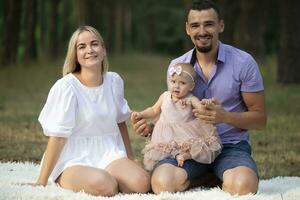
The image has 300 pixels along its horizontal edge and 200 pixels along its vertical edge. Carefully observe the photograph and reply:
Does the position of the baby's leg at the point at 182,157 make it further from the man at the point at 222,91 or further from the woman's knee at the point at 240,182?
the woman's knee at the point at 240,182

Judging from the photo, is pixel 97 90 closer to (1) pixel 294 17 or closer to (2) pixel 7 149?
(2) pixel 7 149

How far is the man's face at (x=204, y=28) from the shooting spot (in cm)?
518

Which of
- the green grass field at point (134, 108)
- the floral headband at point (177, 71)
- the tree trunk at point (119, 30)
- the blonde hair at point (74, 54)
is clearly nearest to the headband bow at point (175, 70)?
the floral headband at point (177, 71)

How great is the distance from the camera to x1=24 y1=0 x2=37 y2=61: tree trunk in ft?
79.3

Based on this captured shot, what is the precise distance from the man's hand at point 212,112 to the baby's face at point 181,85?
264mm

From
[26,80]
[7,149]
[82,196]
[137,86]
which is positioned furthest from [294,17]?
[82,196]

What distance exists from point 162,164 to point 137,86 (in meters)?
13.1

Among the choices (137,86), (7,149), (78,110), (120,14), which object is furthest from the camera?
(120,14)

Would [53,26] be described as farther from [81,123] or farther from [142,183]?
[142,183]

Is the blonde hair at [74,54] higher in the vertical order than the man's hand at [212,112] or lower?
higher

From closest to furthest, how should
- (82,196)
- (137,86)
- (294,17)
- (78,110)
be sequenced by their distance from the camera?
(82,196) < (78,110) < (294,17) < (137,86)

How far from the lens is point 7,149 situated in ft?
24.8

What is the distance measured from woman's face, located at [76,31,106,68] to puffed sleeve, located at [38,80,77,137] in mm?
249

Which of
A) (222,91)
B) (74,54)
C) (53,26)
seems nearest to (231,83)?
(222,91)
